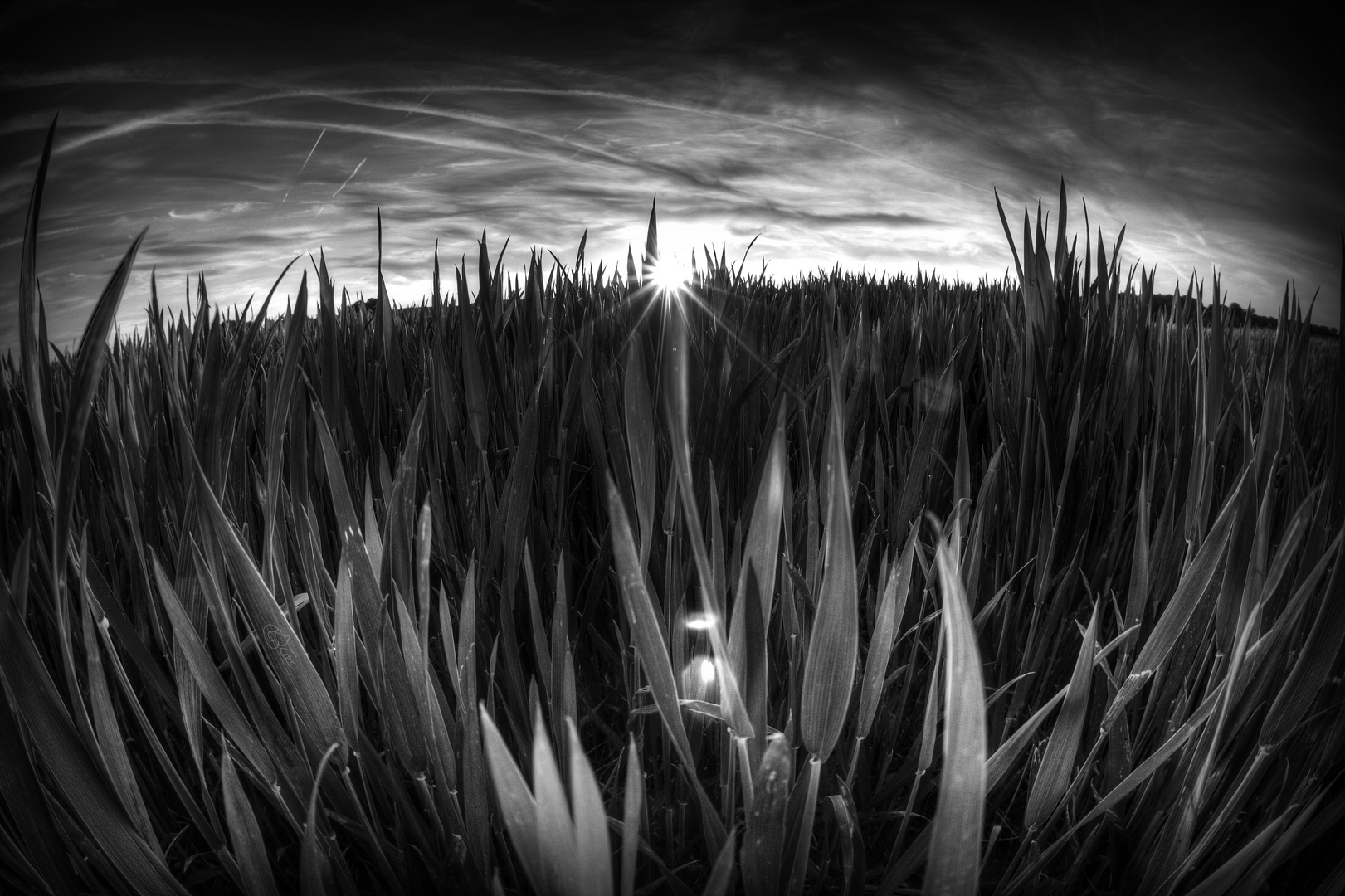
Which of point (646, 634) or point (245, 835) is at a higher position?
point (646, 634)

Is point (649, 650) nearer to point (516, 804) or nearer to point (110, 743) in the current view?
point (516, 804)

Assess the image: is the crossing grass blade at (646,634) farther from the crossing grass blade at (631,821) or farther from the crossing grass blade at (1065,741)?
the crossing grass blade at (1065,741)

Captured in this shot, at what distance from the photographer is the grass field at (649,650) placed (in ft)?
1.12

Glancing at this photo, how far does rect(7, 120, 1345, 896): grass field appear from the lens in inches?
13.4

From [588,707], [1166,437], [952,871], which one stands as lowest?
[588,707]

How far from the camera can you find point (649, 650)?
1.10 feet

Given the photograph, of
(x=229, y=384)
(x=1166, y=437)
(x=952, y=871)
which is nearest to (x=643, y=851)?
(x=952, y=871)

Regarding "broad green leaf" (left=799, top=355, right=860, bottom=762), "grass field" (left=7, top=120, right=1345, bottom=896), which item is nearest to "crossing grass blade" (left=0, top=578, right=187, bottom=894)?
"grass field" (left=7, top=120, right=1345, bottom=896)

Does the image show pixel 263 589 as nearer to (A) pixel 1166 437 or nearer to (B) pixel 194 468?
(B) pixel 194 468

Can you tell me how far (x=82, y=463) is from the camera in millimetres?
662

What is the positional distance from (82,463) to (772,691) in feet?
2.19

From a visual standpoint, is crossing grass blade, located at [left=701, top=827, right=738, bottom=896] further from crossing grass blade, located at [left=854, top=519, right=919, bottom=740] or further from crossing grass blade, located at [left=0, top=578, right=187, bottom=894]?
crossing grass blade, located at [left=0, top=578, right=187, bottom=894]

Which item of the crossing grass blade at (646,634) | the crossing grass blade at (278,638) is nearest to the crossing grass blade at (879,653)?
the crossing grass blade at (646,634)

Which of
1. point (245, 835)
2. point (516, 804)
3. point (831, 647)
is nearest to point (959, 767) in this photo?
point (831, 647)
